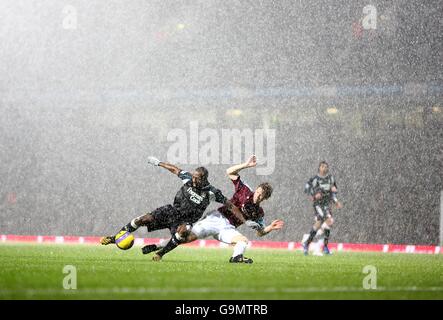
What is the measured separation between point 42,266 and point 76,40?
20.8 meters

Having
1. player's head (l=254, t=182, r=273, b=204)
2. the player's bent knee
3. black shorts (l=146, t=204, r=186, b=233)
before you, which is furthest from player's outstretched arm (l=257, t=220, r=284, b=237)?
black shorts (l=146, t=204, r=186, b=233)

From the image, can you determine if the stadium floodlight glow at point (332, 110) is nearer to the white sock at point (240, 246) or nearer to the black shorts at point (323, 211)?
the black shorts at point (323, 211)

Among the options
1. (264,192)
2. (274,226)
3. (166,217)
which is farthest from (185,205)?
(274,226)

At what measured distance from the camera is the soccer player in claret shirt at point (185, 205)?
13.2 m

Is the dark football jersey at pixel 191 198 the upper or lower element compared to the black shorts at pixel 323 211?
upper

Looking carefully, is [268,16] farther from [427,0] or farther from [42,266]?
[42,266]

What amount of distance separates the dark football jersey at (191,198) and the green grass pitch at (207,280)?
2.40 ft

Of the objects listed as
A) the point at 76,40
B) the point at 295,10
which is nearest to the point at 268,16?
the point at 295,10

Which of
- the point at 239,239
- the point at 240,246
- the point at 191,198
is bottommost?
the point at 240,246

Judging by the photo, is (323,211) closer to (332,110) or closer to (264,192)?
(264,192)

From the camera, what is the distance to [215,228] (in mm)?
13531

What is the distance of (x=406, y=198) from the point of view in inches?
997

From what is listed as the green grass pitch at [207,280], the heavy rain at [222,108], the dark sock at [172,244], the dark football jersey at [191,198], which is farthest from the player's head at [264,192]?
the heavy rain at [222,108]

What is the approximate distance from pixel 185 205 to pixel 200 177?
0.76m
